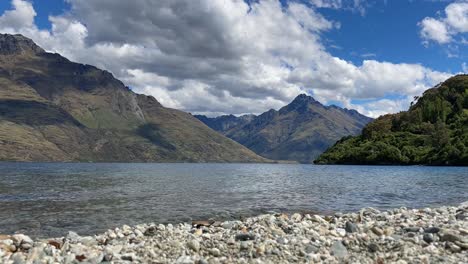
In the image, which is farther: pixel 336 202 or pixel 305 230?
pixel 336 202

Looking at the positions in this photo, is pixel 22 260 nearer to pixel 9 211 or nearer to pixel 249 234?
pixel 249 234

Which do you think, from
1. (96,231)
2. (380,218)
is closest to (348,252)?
(380,218)

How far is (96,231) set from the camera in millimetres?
27859

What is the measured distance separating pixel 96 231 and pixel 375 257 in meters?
19.9

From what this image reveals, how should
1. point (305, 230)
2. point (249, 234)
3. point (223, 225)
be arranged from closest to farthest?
point (249, 234) → point (305, 230) → point (223, 225)

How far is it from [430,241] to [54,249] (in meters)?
15.9

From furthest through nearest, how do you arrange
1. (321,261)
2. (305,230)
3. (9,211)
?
(9,211), (305,230), (321,261)

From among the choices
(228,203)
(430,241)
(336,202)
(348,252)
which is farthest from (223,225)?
(336,202)

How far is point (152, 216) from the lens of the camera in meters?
34.2

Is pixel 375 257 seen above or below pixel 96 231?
above

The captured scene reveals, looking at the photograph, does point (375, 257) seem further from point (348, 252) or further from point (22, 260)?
point (22, 260)

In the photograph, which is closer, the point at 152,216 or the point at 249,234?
the point at 249,234

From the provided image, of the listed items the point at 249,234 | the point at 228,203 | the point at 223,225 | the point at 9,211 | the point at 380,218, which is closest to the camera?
the point at 249,234

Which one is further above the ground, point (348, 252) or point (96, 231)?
point (348, 252)
